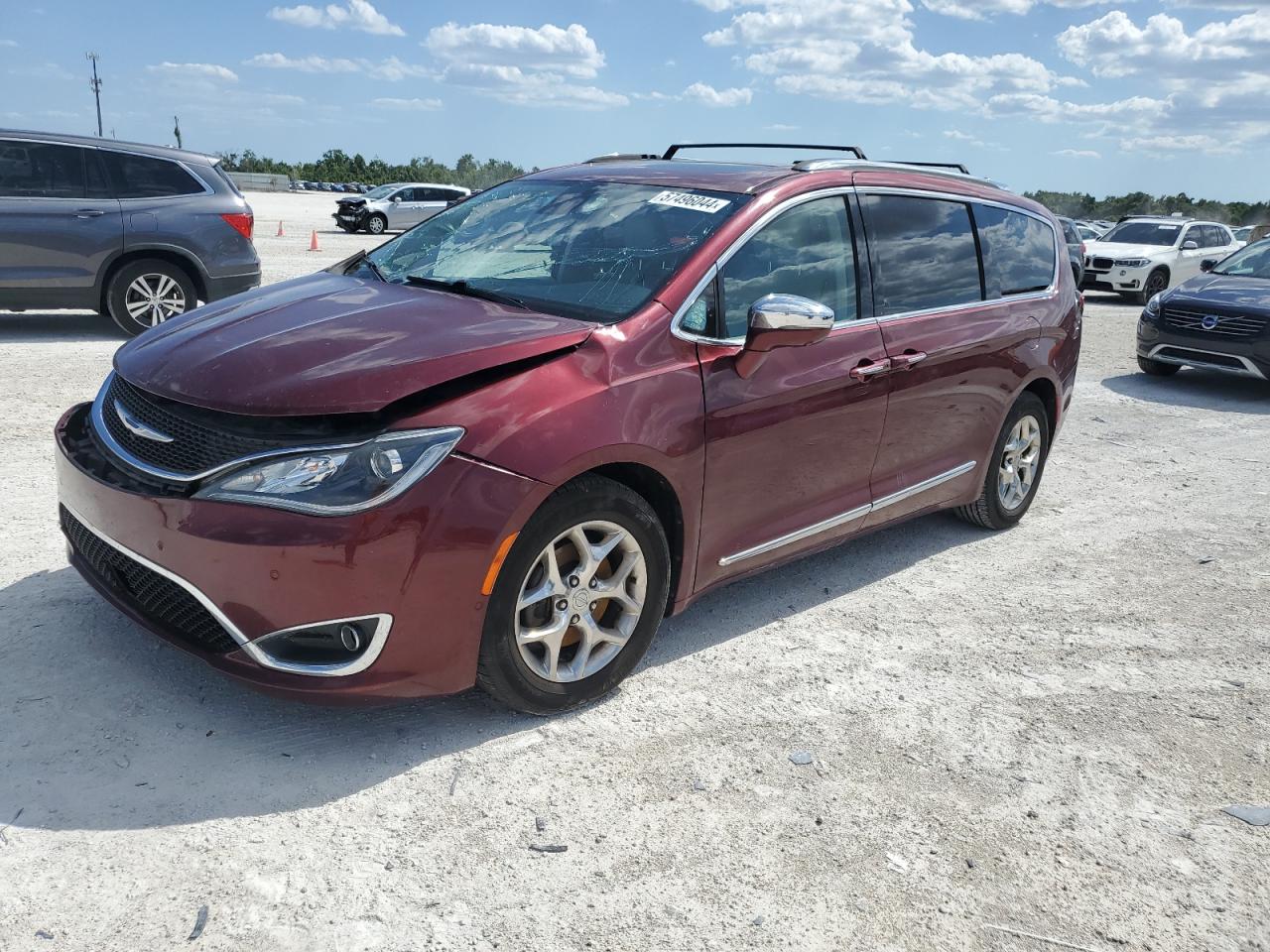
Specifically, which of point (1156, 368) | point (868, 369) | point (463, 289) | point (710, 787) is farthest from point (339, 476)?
point (1156, 368)

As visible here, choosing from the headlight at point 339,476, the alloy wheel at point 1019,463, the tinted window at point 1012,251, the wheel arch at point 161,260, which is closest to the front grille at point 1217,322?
the tinted window at point 1012,251

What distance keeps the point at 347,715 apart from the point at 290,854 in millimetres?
741

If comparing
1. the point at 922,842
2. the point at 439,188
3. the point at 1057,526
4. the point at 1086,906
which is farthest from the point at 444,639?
the point at 439,188

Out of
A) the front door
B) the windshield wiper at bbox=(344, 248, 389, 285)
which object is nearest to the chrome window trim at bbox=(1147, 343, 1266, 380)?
the front door

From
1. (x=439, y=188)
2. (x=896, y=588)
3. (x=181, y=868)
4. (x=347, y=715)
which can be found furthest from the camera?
(x=439, y=188)

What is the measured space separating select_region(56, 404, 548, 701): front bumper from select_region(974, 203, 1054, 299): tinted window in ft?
10.1

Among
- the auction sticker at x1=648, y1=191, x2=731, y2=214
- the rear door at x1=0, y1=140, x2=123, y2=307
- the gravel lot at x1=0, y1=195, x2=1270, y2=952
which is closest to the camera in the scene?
the gravel lot at x1=0, y1=195, x2=1270, y2=952

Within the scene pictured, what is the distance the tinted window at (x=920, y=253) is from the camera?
466 centimetres

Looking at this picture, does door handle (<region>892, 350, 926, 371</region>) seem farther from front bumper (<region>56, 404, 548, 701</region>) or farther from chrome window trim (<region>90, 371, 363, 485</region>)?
chrome window trim (<region>90, 371, 363, 485</region>)

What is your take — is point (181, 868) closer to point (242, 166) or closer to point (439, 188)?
point (439, 188)

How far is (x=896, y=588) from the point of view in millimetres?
5066

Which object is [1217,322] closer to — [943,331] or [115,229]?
[943,331]

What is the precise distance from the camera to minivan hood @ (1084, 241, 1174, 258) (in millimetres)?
19453

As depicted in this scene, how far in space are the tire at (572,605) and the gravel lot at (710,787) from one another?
0.53ft
